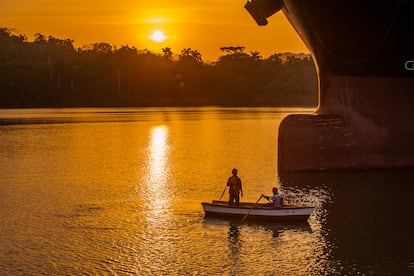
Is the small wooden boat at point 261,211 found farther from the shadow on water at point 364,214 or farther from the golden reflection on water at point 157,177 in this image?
the golden reflection on water at point 157,177

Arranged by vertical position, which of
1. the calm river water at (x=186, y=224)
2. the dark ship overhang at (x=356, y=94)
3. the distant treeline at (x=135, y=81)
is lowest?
the calm river water at (x=186, y=224)

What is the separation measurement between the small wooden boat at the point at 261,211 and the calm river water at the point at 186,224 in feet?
0.98

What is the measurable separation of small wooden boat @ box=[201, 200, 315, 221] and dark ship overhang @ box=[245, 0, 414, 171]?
7727 millimetres

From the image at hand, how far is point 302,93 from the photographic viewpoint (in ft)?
638

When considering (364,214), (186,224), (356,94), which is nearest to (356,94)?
(356,94)

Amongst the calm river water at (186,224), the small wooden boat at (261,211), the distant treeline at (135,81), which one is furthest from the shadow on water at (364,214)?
the distant treeline at (135,81)

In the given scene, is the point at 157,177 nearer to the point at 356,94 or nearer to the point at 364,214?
the point at 356,94

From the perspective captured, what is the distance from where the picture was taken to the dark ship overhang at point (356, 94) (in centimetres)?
2533

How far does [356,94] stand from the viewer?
26.5 metres

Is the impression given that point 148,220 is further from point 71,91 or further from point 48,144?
point 71,91

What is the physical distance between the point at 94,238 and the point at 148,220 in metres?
2.89

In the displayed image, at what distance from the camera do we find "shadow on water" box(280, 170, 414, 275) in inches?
608

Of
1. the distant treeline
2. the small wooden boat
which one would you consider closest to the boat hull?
the small wooden boat

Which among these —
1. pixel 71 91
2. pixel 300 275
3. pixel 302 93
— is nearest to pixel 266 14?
pixel 300 275
